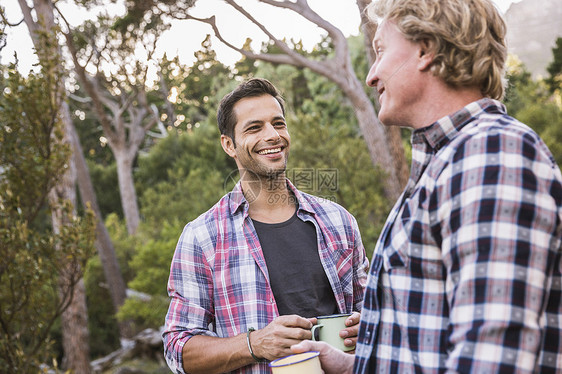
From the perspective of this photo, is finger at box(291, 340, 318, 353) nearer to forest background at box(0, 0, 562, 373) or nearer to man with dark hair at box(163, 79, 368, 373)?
man with dark hair at box(163, 79, 368, 373)

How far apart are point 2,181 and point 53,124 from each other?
2.06 ft

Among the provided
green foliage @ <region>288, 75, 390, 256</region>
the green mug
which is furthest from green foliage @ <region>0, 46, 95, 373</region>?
green foliage @ <region>288, 75, 390, 256</region>

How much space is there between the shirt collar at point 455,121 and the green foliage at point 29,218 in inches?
143

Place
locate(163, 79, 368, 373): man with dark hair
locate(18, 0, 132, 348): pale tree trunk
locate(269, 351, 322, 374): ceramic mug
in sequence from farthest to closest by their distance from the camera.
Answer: locate(18, 0, 132, 348): pale tree trunk
locate(163, 79, 368, 373): man with dark hair
locate(269, 351, 322, 374): ceramic mug

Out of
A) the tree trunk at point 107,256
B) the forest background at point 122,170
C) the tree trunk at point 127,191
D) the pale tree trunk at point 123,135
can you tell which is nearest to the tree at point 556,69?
the forest background at point 122,170

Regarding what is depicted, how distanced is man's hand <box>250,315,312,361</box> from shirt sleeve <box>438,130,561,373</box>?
69cm

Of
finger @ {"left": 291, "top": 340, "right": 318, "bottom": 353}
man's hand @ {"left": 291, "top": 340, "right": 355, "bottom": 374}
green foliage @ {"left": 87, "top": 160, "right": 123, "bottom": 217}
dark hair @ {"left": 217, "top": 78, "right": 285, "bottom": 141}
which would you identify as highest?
green foliage @ {"left": 87, "top": 160, "right": 123, "bottom": 217}

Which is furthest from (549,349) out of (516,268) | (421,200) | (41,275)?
(41,275)

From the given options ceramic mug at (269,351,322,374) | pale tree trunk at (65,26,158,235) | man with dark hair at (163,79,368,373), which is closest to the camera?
ceramic mug at (269,351,322,374)

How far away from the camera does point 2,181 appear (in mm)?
4301

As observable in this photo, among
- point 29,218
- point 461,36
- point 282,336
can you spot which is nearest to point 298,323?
point 282,336

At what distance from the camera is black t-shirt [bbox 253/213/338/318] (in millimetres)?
1929

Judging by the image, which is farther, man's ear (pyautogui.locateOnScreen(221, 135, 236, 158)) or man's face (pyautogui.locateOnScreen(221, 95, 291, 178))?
man's ear (pyautogui.locateOnScreen(221, 135, 236, 158))

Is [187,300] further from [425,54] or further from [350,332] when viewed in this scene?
[425,54]
